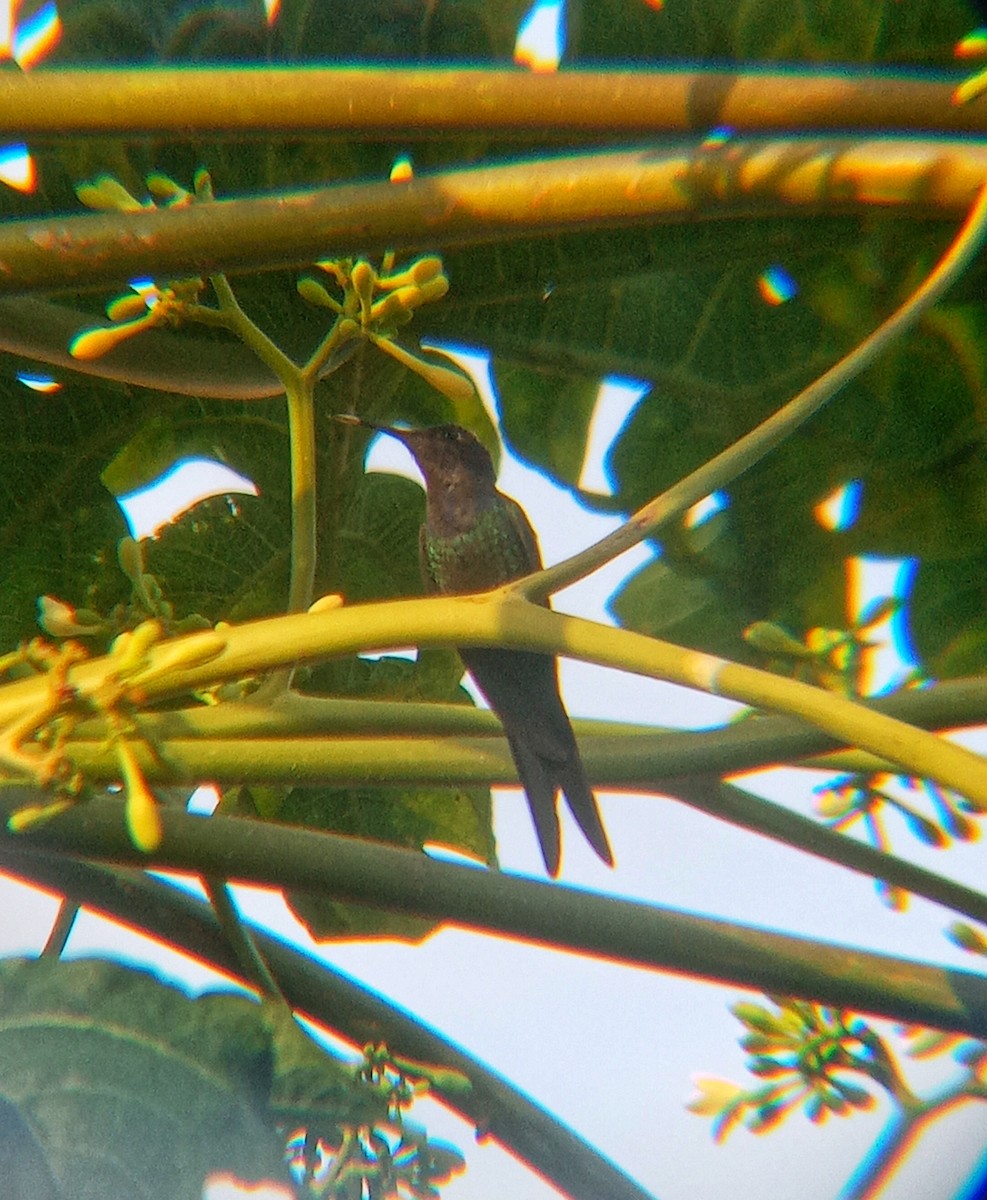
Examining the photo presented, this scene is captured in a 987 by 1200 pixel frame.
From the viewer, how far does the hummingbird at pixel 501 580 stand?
115 cm

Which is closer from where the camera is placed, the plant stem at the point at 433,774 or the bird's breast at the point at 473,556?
the plant stem at the point at 433,774

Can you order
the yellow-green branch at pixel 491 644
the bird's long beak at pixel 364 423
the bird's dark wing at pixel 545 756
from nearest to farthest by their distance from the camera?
1. the yellow-green branch at pixel 491 644
2. the bird's dark wing at pixel 545 756
3. the bird's long beak at pixel 364 423

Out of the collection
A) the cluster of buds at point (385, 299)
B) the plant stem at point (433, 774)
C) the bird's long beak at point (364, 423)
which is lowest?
the plant stem at point (433, 774)

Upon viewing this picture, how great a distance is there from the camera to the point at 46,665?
0.78 meters

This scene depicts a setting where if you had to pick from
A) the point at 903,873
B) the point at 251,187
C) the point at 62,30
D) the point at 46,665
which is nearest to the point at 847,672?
the point at 903,873

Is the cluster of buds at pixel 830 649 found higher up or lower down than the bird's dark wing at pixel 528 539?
lower down

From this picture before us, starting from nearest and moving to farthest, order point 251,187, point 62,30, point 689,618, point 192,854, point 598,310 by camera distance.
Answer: point 192,854 < point 62,30 < point 251,187 < point 598,310 < point 689,618

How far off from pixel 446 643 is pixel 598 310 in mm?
686

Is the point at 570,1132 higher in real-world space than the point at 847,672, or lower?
lower

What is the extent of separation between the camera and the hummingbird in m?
1.15

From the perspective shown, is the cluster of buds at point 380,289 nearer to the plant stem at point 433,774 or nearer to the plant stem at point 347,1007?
the plant stem at point 433,774

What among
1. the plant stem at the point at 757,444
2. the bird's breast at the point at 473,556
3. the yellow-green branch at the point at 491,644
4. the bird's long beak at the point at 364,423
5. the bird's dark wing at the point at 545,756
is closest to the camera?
the yellow-green branch at the point at 491,644

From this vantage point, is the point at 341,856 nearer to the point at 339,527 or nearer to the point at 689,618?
the point at 339,527

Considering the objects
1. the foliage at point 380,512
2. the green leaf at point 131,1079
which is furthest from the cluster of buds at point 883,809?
the green leaf at point 131,1079
